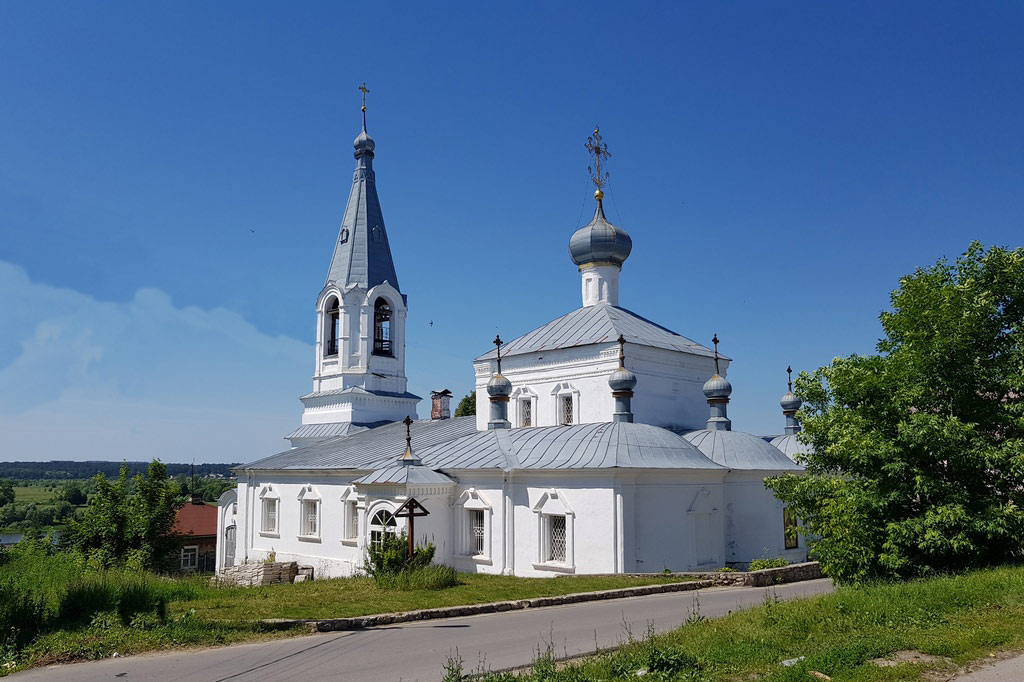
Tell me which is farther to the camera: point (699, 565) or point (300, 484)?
point (300, 484)

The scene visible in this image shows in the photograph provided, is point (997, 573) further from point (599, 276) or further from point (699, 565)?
point (599, 276)

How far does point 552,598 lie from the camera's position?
13133 millimetres

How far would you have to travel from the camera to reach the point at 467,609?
1208 centimetres

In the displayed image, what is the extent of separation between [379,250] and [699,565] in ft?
68.2

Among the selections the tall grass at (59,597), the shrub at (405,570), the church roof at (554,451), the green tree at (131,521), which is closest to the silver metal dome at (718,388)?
the church roof at (554,451)

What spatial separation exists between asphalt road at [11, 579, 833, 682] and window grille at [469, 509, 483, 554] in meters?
8.56

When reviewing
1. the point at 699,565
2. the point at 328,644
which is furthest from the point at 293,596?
the point at 699,565

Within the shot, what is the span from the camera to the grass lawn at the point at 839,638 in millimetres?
7141

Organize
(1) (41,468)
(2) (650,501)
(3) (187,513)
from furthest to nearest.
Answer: (1) (41,468)
(3) (187,513)
(2) (650,501)

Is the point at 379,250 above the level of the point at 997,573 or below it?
above

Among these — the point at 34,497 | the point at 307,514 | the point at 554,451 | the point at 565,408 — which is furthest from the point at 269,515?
the point at 34,497

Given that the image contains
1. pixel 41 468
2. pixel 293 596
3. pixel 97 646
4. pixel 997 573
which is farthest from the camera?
pixel 41 468

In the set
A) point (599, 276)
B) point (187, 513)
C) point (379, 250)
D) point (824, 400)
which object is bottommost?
point (187, 513)

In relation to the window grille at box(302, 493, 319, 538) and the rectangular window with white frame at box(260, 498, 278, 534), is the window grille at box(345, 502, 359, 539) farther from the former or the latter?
the rectangular window with white frame at box(260, 498, 278, 534)
